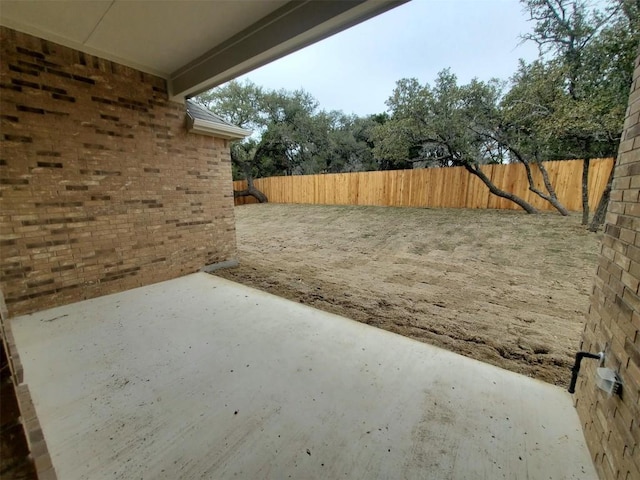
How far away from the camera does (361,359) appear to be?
2.27 m

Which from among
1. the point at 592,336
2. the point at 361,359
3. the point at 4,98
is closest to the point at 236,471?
the point at 361,359


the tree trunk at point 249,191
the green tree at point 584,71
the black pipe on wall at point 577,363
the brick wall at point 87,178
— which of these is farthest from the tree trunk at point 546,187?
the tree trunk at point 249,191

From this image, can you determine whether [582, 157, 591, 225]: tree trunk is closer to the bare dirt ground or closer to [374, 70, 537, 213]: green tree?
the bare dirt ground

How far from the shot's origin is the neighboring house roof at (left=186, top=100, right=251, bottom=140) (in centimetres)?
417

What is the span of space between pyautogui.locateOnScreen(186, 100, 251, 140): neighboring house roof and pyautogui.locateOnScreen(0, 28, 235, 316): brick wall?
0.55 ft

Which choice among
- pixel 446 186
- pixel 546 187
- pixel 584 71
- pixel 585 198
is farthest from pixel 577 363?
pixel 446 186

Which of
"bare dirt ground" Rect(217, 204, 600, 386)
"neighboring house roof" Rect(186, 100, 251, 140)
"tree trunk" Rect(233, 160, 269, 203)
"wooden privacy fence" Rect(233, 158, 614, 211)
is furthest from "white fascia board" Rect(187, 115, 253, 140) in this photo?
"tree trunk" Rect(233, 160, 269, 203)

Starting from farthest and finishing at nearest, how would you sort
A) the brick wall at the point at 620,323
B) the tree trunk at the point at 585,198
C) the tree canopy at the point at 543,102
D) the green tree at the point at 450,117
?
the green tree at the point at 450,117 < the tree trunk at the point at 585,198 < the tree canopy at the point at 543,102 < the brick wall at the point at 620,323

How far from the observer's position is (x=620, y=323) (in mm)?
1255

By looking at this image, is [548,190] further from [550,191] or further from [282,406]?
[282,406]

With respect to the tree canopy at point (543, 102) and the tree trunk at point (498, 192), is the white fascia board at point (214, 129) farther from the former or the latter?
the tree trunk at point (498, 192)

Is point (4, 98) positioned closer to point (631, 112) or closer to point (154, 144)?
point (154, 144)

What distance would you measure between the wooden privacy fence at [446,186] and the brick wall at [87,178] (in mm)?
7624

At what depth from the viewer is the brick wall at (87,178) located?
2.89 meters
